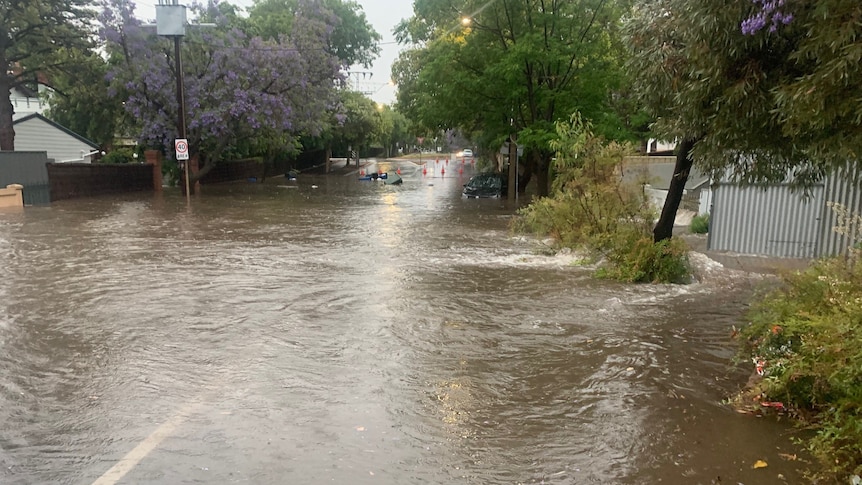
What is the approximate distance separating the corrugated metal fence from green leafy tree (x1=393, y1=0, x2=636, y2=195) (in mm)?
9823

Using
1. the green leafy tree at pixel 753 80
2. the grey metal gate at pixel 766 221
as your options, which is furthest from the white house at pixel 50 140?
the green leafy tree at pixel 753 80

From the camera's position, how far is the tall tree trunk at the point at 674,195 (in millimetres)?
10117

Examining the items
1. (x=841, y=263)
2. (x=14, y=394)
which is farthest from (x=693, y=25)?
(x=14, y=394)

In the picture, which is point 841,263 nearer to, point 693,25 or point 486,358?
point 693,25

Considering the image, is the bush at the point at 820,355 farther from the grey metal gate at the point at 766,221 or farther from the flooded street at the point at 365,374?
the grey metal gate at the point at 766,221

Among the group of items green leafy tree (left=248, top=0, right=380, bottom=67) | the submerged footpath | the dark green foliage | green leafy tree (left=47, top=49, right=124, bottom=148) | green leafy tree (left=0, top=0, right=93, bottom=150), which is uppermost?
green leafy tree (left=248, top=0, right=380, bottom=67)

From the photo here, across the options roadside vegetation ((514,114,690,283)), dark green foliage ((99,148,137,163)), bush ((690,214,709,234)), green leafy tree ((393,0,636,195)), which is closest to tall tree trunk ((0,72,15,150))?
dark green foliage ((99,148,137,163))

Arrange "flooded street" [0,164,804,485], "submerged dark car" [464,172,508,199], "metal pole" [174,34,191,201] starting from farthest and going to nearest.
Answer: "submerged dark car" [464,172,508,199] < "metal pole" [174,34,191,201] < "flooded street" [0,164,804,485]

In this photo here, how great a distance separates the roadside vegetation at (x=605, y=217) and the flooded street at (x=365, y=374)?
1.66 ft

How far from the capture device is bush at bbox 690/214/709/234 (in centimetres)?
1516

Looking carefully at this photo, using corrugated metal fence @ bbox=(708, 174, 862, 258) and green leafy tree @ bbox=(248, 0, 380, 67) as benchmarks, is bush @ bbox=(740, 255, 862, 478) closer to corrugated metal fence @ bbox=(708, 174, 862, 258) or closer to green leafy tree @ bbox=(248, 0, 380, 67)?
corrugated metal fence @ bbox=(708, 174, 862, 258)

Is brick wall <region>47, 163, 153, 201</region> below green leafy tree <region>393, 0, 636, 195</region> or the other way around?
below

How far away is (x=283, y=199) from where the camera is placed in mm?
27312

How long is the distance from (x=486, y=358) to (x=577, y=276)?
471cm
